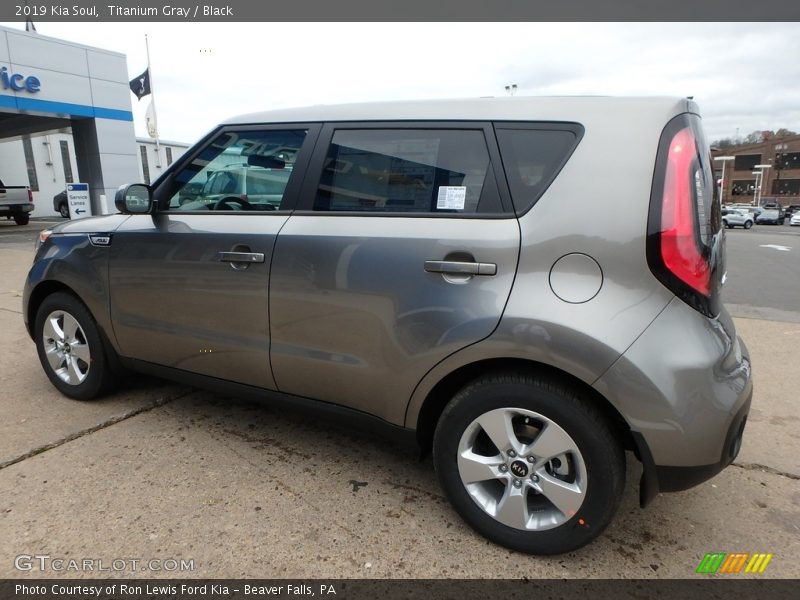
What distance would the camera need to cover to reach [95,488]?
2.53 meters

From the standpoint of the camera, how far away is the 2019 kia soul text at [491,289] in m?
1.85

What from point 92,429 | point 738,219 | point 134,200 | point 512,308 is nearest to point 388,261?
point 512,308

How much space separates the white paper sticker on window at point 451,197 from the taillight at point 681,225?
71cm

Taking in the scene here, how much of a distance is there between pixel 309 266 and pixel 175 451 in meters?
1.34

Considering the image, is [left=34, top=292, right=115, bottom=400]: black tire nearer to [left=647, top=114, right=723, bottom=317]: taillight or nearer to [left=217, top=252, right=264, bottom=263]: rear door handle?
[left=217, top=252, right=264, bottom=263]: rear door handle

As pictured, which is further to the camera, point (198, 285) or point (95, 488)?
point (198, 285)

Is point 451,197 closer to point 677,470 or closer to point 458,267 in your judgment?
point 458,267

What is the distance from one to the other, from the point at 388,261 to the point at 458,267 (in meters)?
0.32

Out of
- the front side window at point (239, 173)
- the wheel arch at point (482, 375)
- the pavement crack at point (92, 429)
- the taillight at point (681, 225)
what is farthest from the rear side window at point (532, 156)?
the pavement crack at point (92, 429)

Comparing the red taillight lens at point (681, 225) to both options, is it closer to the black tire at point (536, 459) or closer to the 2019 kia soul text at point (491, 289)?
the 2019 kia soul text at point (491, 289)

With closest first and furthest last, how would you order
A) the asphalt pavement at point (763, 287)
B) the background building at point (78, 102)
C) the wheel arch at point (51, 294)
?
the wheel arch at point (51, 294)
the asphalt pavement at point (763, 287)
the background building at point (78, 102)

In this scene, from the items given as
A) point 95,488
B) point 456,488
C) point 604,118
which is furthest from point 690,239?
point 95,488

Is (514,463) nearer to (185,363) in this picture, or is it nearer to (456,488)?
(456,488)

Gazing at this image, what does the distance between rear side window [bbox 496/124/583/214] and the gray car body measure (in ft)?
0.12
